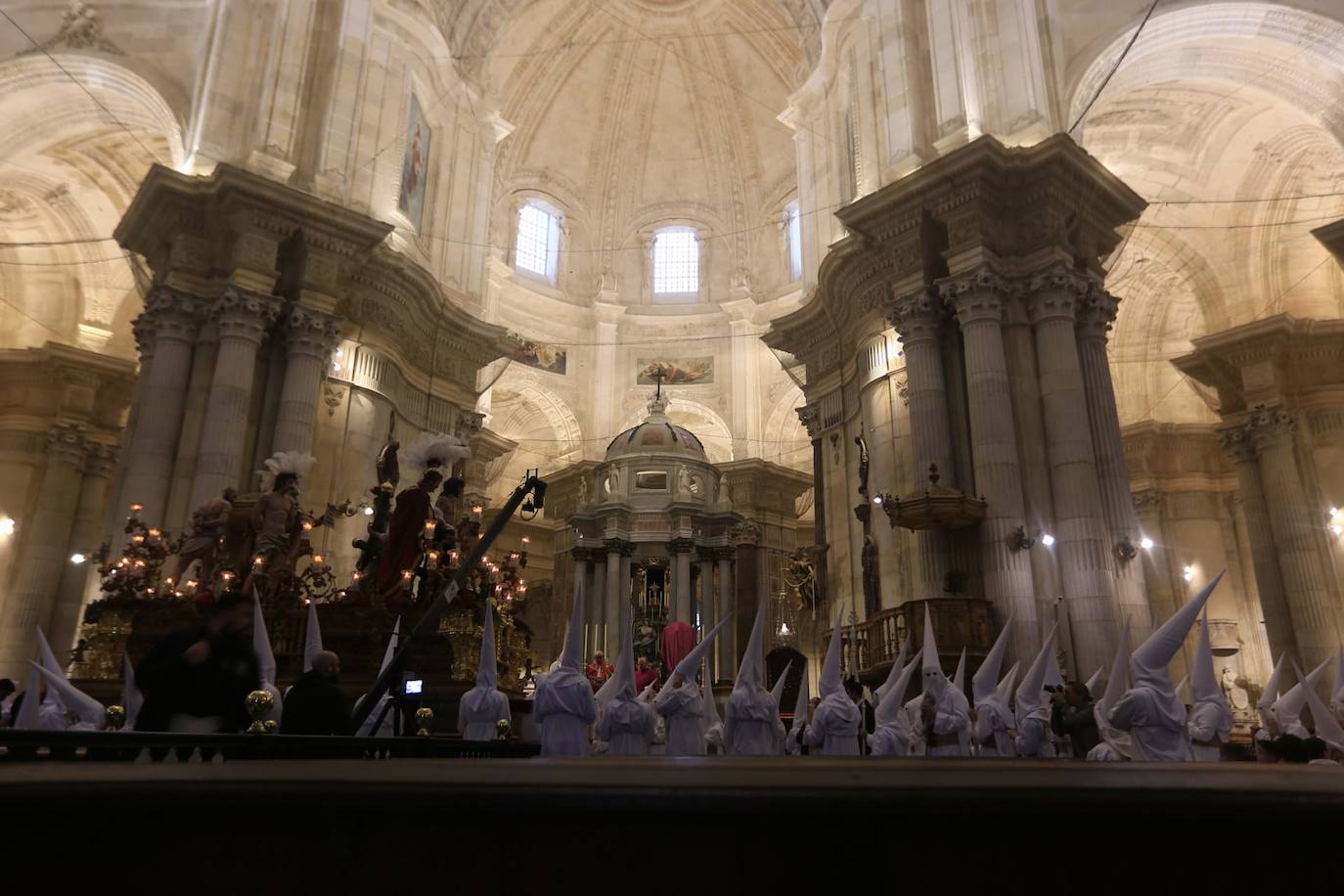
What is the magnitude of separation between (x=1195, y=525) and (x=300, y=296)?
2358 cm

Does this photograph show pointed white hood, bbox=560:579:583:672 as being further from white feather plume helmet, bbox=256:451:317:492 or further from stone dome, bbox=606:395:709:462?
Result: stone dome, bbox=606:395:709:462

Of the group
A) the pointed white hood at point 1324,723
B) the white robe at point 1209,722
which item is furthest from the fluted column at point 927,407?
the white robe at point 1209,722

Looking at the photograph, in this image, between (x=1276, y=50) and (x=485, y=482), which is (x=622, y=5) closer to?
(x=485, y=482)

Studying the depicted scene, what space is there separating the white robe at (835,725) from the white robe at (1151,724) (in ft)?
10.4

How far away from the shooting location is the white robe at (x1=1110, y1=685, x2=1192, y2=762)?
690 cm

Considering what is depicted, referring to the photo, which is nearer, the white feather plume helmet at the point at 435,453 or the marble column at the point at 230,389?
the white feather plume helmet at the point at 435,453

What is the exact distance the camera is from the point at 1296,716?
967 centimetres

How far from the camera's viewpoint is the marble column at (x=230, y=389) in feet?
49.1

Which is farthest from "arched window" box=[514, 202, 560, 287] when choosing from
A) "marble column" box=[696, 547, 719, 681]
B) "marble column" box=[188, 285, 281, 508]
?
"marble column" box=[188, 285, 281, 508]

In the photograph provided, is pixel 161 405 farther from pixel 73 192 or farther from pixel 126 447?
pixel 73 192

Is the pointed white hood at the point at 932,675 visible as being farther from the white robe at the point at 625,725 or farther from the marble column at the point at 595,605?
the marble column at the point at 595,605

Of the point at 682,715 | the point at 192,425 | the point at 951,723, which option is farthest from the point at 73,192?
the point at 951,723

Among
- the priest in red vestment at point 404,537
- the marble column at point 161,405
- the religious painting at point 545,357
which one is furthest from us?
the religious painting at point 545,357

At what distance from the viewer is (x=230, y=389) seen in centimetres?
1549
